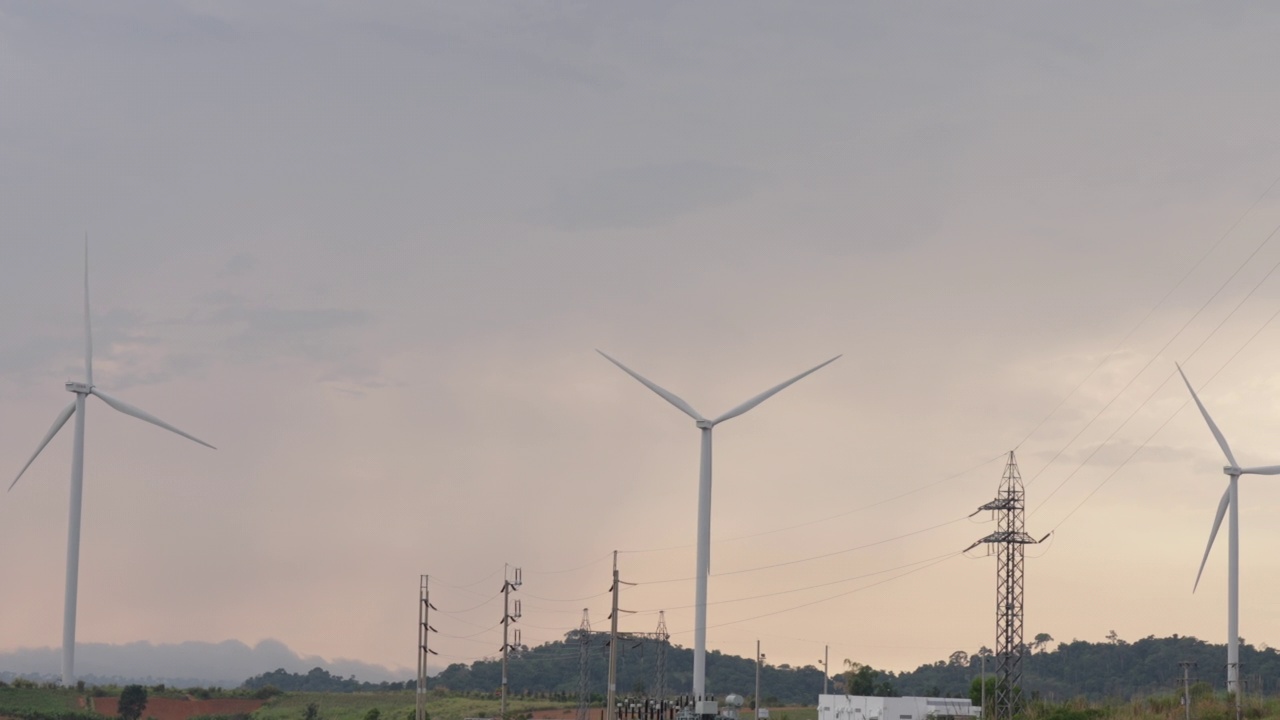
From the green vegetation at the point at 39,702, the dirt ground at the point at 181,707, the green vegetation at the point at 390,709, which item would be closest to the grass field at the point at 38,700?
the green vegetation at the point at 39,702

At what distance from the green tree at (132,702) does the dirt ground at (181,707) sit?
976 millimetres

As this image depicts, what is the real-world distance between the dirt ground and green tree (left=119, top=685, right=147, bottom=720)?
976mm

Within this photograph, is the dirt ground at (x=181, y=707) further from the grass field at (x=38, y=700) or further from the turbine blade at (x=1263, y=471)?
the turbine blade at (x=1263, y=471)

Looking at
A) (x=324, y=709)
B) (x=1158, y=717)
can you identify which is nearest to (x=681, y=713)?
(x=1158, y=717)

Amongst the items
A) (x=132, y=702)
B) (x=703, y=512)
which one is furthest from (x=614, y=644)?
(x=132, y=702)

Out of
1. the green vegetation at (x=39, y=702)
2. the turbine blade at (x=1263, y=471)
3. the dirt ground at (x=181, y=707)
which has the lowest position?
the dirt ground at (x=181, y=707)

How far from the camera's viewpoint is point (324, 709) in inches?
7377

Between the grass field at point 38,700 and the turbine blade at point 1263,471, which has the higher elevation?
the turbine blade at point 1263,471

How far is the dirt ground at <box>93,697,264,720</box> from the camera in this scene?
172 metres

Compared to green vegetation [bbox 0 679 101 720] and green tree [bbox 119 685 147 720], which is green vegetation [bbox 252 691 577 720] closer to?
green tree [bbox 119 685 147 720]

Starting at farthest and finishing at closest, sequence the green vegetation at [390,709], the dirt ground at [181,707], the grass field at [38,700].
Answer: the green vegetation at [390,709], the dirt ground at [181,707], the grass field at [38,700]

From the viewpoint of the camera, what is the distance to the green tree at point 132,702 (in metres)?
168

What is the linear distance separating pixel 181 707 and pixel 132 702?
13203 mm

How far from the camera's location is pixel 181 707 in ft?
600
